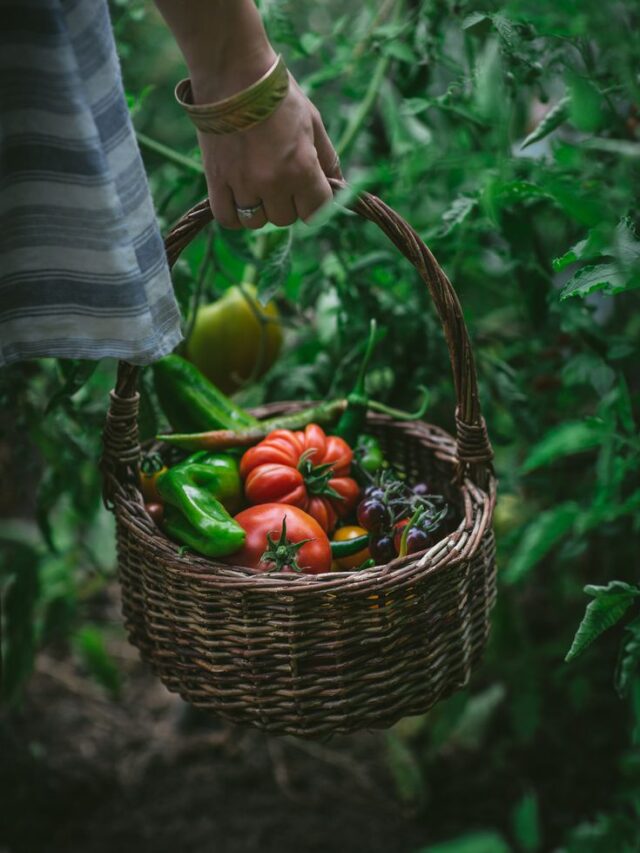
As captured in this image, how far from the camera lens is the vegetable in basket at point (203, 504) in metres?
0.83

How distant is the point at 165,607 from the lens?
2.69 ft

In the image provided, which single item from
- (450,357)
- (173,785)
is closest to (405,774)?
(173,785)

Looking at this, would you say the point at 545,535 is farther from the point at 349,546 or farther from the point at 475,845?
the point at 475,845

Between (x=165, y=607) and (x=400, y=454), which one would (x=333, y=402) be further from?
(x=165, y=607)

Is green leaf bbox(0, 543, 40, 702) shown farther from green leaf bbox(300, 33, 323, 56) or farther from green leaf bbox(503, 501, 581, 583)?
green leaf bbox(300, 33, 323, 56)

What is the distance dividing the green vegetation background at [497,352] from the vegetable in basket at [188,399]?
4 centimetres

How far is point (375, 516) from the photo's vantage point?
898 mm

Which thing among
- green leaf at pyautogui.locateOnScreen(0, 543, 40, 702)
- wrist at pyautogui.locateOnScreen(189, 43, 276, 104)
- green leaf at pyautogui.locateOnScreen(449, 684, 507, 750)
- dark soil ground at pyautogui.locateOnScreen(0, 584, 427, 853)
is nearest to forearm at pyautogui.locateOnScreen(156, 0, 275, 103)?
wrist at pyautogui.locateOnScreen(189, 43, 276, 104)

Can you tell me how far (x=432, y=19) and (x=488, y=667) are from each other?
3.79ft

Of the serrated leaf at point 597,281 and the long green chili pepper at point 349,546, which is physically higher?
the serrated leaf at point 597,281

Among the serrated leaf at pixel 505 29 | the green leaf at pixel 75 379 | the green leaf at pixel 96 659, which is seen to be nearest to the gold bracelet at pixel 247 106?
the serrated leaf at pixel 505 29

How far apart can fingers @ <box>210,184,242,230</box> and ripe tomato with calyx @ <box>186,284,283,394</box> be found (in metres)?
0.43

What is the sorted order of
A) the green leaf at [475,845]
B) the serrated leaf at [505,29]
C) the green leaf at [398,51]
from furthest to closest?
the green leaf at [398,51]
the serrated leaf at [505,29]
the green leaf at [475,845]

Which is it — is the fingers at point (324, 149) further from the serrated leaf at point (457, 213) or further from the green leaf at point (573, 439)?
the green leaf at point (573, 439)
